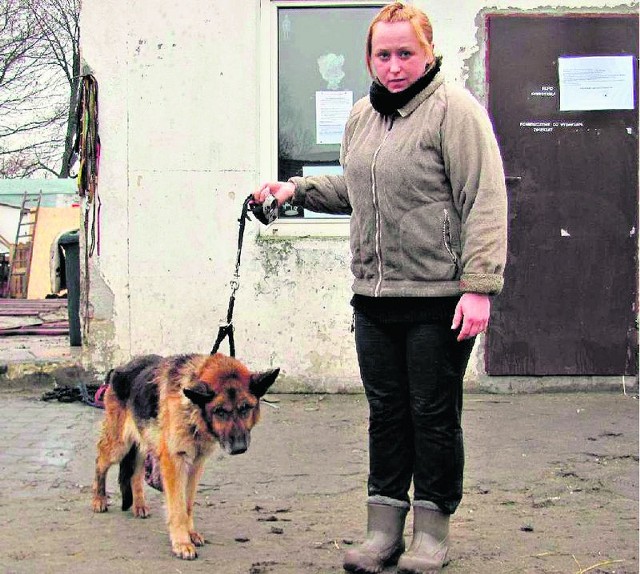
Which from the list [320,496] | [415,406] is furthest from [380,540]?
[320,496]

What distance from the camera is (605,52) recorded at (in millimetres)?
7535

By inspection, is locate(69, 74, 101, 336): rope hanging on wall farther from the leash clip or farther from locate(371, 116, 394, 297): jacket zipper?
locate(371, 116, 394, 297): jacket zipper

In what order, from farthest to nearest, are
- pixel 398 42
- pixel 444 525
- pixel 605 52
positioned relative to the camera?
1. pixel 605 52
2. pixel 444 525
3. pixel 398 42

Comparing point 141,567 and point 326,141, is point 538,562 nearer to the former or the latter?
point 141,567

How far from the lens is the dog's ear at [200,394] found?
13.4 feet

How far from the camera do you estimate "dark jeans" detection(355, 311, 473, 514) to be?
379cm

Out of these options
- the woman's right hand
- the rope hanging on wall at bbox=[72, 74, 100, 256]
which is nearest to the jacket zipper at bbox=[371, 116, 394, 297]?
the woman's right hand

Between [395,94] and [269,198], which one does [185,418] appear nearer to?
Answer: [269,198]

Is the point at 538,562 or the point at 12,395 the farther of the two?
the point at 12,395

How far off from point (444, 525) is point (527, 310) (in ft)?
12.7

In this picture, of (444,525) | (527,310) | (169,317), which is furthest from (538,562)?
(169,317)

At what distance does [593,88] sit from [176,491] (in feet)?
15.6

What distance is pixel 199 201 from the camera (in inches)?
302

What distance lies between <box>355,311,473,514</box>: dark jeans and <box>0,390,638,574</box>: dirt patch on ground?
0.40 metres
